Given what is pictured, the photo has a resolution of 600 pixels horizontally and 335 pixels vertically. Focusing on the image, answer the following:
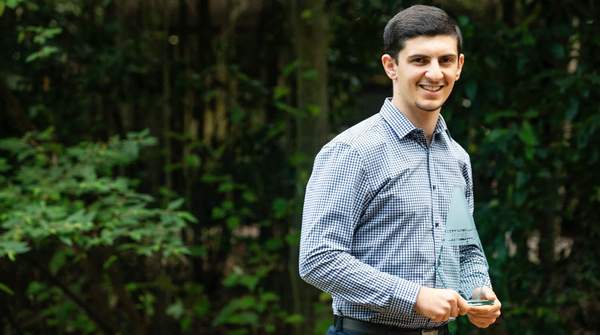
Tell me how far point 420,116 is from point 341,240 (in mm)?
404

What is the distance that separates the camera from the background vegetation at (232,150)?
493cm

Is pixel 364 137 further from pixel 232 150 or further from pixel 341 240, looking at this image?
pixel 232 150

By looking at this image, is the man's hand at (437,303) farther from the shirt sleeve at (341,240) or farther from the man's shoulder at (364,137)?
the man's shoulder at (364,137)

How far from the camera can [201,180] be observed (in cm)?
657

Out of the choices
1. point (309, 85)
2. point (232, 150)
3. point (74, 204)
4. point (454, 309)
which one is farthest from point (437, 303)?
point (232, 150)

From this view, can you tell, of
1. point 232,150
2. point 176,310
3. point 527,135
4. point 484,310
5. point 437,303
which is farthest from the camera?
point 232,150

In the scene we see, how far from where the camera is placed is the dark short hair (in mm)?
2402

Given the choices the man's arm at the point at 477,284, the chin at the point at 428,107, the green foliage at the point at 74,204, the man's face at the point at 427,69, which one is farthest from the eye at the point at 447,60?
the green foliage at the point at 74,204

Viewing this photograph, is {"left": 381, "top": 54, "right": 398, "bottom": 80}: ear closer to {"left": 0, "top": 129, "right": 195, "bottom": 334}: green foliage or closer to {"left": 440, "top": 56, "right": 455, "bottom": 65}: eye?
{"left": 440, "top": 56, "right": 455, "bottom": 65}: eye

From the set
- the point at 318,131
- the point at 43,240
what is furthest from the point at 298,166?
the point at 43,240

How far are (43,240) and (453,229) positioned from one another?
2.97m

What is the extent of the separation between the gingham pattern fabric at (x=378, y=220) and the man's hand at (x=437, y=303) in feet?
0.07

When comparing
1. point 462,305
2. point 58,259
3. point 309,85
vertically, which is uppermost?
point 309,85

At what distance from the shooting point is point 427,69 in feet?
7.88
